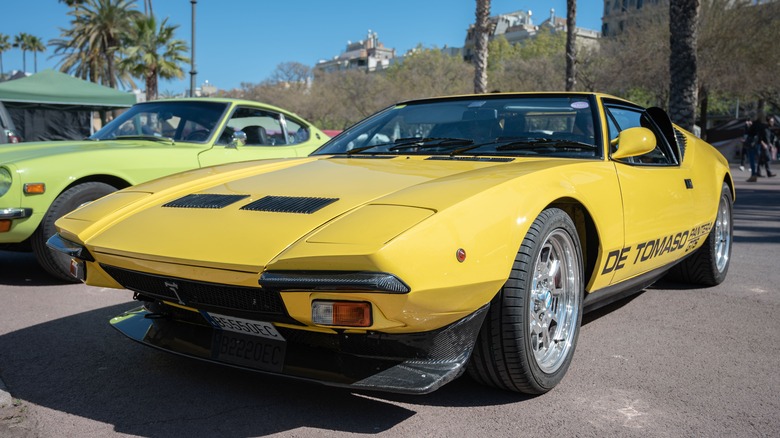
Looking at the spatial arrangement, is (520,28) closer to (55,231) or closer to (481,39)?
(481,39)

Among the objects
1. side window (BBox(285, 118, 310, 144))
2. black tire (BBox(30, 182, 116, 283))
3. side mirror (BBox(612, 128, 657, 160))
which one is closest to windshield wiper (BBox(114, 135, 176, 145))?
black tire (BBox(30, 182, 116, 283))

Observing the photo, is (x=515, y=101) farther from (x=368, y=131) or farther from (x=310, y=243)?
(x=310, y=243)

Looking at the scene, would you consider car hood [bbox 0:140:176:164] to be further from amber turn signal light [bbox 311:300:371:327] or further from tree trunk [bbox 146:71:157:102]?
tree trunk [bbox 146:71:157:102]

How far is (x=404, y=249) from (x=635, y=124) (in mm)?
2629

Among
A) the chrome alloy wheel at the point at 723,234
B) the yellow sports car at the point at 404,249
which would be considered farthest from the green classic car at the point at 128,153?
the chrome alloy wheel at the point at 723,234

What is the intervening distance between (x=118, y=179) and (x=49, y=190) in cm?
57

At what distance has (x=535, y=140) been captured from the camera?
3418 mm

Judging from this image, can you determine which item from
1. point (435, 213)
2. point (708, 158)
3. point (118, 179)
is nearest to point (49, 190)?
point (118, 179)

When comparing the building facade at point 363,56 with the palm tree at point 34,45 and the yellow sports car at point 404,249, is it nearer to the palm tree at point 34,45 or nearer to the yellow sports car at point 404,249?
the palm tree at point 34,45

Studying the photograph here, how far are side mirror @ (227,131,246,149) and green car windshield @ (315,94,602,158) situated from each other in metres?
1.85

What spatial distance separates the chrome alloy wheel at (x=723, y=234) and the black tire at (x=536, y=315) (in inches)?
98.0

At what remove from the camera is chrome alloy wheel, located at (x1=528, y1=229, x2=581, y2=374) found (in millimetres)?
2750

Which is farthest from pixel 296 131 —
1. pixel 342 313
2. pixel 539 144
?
pixel 342 313

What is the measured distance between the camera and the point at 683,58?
12352 millimetres
